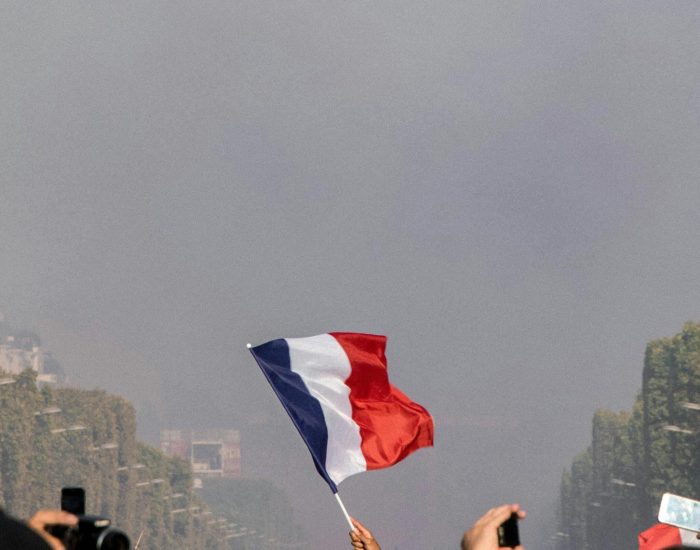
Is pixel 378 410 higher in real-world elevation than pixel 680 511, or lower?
higher

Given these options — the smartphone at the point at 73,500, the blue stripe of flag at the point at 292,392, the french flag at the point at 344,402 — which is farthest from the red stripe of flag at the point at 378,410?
the smartphone at the point at 73,500

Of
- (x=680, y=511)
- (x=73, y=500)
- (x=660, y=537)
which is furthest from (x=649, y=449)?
(x=73, y=500)

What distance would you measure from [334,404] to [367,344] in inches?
26.3

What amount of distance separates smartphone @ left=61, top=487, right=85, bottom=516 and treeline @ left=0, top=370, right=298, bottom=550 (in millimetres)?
77412

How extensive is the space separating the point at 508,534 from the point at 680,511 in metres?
1.98

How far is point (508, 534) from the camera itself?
4.57 metres

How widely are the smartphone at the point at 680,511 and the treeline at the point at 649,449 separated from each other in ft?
262

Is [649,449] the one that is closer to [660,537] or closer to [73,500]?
[660,537]

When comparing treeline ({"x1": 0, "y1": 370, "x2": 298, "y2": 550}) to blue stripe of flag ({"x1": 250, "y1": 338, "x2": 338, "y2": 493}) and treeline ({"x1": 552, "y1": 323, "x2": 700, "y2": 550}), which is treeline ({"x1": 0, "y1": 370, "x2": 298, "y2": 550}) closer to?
treeline ({"x1": 552, "y1": 323, "x2": 700, "y2": 550})

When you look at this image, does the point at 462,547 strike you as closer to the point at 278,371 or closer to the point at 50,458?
the point at 278,371

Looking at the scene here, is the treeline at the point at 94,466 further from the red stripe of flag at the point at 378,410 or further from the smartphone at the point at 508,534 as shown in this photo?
the smartphone at the point at 508,534

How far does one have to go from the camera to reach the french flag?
13.7 m

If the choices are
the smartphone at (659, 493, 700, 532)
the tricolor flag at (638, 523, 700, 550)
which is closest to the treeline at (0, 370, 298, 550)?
the tricolor flag at (638, 523, 700, 550)

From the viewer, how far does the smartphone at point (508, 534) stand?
451 centimetres
